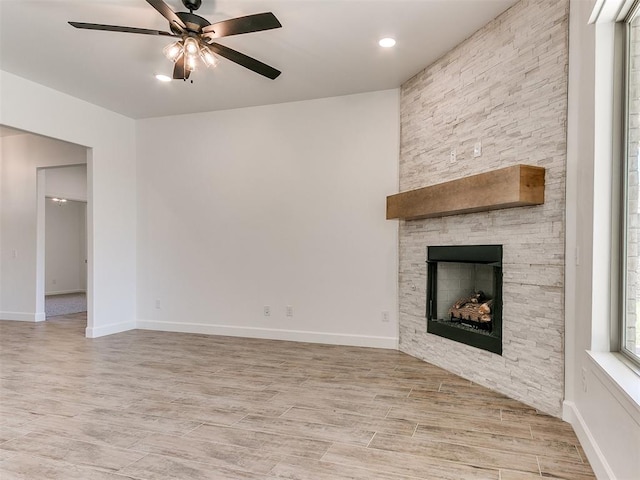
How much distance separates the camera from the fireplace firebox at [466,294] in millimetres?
3266

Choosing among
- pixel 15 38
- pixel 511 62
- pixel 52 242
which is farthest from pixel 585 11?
pixel 52 242

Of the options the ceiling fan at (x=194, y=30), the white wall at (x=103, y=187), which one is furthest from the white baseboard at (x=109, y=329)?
the ceiling fan at (x=194, y=30)

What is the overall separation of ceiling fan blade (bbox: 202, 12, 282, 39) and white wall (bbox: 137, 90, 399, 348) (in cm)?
226

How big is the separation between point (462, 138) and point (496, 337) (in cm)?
172

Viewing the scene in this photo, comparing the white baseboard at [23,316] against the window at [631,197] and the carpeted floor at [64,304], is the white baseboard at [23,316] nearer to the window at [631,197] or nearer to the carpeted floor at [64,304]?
the carpeted floor at [64,304]

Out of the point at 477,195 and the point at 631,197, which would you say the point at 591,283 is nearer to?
the point at 631,197

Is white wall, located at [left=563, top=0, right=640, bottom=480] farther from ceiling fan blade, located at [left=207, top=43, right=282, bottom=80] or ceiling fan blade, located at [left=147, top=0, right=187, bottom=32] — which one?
ceiling fan blade, located at [left=147, top=0, right=187, bottom=32]

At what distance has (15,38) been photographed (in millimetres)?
3527

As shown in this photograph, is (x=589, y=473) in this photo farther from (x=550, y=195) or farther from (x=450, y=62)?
(x=450, y=62)

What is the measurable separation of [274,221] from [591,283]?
3.56 meters

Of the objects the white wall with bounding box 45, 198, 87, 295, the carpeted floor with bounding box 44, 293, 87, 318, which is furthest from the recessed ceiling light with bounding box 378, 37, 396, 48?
the white wall with bounding box 45, 198, 87, 295

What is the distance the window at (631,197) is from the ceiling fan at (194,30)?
1.93 metres

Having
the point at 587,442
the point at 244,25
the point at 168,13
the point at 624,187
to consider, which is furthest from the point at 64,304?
the point at 624,187

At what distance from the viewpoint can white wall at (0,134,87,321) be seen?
633 cm
